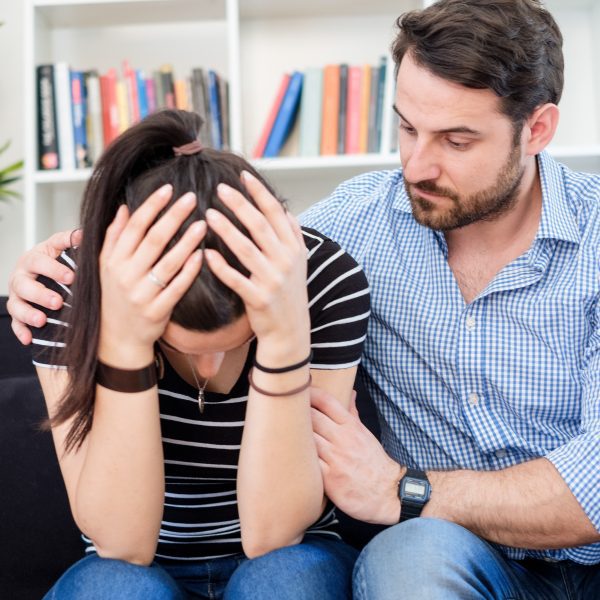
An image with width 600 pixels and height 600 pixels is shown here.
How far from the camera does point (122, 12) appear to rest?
2.43 m

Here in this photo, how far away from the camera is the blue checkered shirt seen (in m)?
1.33

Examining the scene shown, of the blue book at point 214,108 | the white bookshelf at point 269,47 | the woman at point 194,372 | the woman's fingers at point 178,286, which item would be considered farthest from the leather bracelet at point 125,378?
the white bookshelf at point 269,47

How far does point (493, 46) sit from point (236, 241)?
64 centimetres

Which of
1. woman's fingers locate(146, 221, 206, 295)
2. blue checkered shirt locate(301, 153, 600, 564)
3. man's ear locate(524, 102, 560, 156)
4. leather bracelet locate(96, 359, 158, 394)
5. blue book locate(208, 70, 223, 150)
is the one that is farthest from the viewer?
blue book locate(208, 70, 223, 150)

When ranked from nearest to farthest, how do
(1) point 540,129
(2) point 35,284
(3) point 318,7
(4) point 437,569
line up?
(4) point 437,569 → (2) point 35,284 → (1) point 540,129 → (3) point 318,7

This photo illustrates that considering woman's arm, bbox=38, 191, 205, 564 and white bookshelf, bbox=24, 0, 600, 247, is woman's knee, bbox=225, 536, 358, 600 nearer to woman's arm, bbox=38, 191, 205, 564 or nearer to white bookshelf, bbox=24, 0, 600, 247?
woman's arm, bbox=38, 191, 205, 564

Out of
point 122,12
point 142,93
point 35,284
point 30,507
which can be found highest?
point 122,12

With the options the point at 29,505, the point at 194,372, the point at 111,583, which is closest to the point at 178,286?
the point at 194,372

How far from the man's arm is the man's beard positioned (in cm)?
36

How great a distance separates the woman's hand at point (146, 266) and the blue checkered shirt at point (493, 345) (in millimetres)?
503

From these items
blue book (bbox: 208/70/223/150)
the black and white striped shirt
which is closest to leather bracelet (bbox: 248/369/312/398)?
the black and white striped shirt

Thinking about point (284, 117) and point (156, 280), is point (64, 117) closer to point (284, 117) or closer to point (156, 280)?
point (284, 117)

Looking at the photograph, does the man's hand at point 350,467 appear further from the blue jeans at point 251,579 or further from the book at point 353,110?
the book at point 353,110

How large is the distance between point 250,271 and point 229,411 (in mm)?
300
